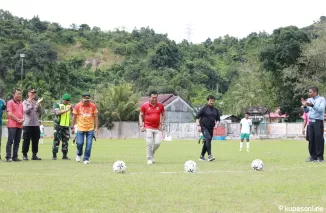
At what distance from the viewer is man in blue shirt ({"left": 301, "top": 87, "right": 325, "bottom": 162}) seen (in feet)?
47.8

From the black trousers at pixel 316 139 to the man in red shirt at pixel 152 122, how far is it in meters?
4.27

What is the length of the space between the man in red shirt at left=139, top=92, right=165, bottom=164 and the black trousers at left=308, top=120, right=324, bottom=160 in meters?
4.27

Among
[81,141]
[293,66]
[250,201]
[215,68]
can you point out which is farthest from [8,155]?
[215,68]

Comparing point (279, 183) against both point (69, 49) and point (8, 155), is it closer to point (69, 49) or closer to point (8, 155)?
point (8, 155)

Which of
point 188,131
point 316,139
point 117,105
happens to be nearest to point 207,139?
point 316,139

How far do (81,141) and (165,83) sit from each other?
72.6 metres

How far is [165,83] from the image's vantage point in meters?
87.1

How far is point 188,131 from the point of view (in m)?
62.4

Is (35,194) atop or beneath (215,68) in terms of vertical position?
beneath

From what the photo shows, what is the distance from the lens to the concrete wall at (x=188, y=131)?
5838 cm

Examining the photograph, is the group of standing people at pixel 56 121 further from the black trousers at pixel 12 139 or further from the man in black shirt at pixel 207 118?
the man in black shirt at pixel 207 118

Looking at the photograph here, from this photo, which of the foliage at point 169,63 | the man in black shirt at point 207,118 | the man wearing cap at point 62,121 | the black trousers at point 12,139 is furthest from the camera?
the foliage at point 169,63

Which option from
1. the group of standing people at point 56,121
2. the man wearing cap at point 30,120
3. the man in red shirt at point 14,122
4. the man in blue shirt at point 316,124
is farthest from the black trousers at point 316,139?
the man in red shirt at point 14,122

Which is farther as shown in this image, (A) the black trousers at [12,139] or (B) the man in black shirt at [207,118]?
(B) the man in black shirt at [207,118]
